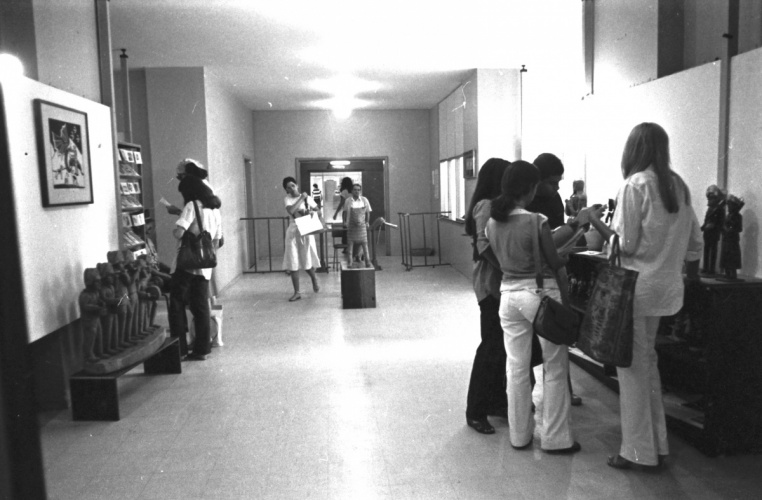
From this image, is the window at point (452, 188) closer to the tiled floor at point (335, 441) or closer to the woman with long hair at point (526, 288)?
the tiled floor at point (335, 441)

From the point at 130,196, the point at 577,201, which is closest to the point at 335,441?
the point at 577,201

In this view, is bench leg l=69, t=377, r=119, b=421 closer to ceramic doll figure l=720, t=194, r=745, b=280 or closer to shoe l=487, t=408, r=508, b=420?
shoe l=487, t=408, r=508, b=420

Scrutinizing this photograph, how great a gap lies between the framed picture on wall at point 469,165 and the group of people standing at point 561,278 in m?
5.54

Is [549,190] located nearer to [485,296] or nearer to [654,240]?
[485,296]

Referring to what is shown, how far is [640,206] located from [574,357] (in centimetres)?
226

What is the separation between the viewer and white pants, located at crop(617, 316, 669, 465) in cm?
267

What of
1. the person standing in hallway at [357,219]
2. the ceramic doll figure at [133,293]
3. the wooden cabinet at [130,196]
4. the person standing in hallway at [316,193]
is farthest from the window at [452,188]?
the ceramic doll figure at [133,293]

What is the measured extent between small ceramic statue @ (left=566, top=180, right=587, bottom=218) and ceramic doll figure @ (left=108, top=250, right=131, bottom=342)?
3.28 metres

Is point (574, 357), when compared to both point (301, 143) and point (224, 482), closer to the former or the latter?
point (224, 482)

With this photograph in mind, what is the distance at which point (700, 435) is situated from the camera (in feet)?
9.70

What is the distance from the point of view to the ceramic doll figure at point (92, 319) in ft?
12.0

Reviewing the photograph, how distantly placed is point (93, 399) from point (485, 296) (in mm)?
2387

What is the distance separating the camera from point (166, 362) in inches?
180

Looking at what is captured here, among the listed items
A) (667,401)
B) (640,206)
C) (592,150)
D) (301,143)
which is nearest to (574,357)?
(667,401)
